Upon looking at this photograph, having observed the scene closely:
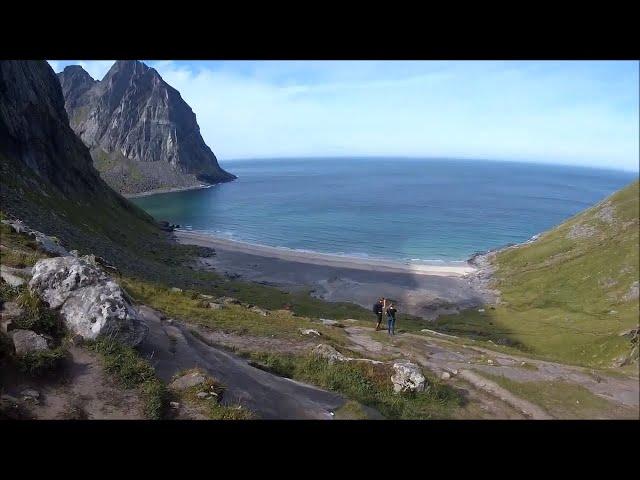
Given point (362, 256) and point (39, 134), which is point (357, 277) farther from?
point (39, 134)

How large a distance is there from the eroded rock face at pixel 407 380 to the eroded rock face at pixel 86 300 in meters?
8.52

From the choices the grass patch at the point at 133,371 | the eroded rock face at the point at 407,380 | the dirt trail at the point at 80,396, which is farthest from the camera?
the eroded rock face at the point at 407,380

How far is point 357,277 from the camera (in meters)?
72.2

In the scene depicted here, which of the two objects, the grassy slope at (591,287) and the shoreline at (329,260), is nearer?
the grassy slope at (591,287)

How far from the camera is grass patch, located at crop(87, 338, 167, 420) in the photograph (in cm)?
978

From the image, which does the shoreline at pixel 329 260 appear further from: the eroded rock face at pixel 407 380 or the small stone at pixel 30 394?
the small stone at pixel 30 394

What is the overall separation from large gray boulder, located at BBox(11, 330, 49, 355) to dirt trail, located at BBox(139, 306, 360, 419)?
113 inches

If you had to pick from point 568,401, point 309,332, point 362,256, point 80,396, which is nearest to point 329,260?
point 362,256

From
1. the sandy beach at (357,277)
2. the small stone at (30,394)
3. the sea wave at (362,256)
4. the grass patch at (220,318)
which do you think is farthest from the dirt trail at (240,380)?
the sea wave at (362,256)

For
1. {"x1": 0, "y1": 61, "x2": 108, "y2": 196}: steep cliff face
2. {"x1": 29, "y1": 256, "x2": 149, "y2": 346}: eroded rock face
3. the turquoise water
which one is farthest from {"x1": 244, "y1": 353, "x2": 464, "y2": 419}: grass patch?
the turquoise water

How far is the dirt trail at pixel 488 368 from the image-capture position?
16.8 ft
